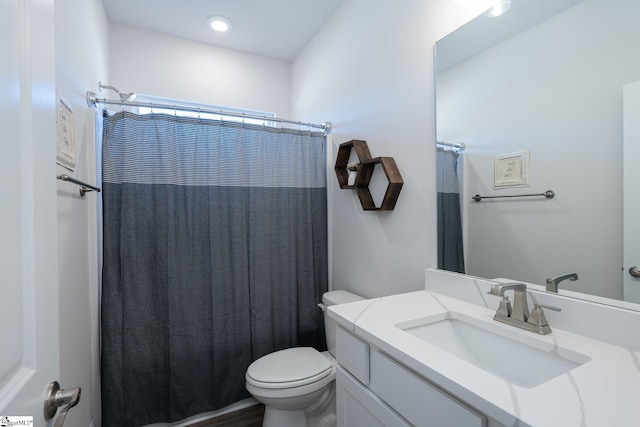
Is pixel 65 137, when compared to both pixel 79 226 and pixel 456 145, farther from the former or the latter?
pixel 456 145

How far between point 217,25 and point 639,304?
2.71 metres

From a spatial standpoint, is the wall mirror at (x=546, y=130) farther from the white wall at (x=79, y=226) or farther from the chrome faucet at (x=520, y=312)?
the white wall at (x=79, y=226)

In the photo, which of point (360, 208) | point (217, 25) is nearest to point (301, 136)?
point (360, 208)

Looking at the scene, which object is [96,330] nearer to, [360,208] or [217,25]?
[360,208]

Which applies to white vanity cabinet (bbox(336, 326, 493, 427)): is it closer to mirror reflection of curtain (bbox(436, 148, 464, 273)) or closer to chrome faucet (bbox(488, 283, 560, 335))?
chrome faucet (bbox(488, 283, 560, 335))

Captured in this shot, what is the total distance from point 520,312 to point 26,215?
129 centimetres

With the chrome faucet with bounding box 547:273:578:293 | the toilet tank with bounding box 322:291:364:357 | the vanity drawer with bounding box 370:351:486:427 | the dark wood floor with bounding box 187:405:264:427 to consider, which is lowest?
the dark wood floor with bounding box 187:405:264:427

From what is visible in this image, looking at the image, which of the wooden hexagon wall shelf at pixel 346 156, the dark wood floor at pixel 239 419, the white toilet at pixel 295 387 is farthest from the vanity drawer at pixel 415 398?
the dark wood floor at pixel 239 419

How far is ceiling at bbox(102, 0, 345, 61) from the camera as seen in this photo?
1956 millimetres

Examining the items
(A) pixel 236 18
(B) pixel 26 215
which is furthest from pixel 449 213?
(A) pixel 236 18

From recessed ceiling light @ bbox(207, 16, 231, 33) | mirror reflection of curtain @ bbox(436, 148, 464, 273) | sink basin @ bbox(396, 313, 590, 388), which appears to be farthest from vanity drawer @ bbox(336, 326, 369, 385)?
recessed ceiling light @ bbox(207, 16, 231, 33)

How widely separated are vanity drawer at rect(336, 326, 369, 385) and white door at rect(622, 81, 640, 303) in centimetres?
77

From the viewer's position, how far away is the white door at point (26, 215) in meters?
0.47

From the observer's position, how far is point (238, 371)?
1877 millimetres
